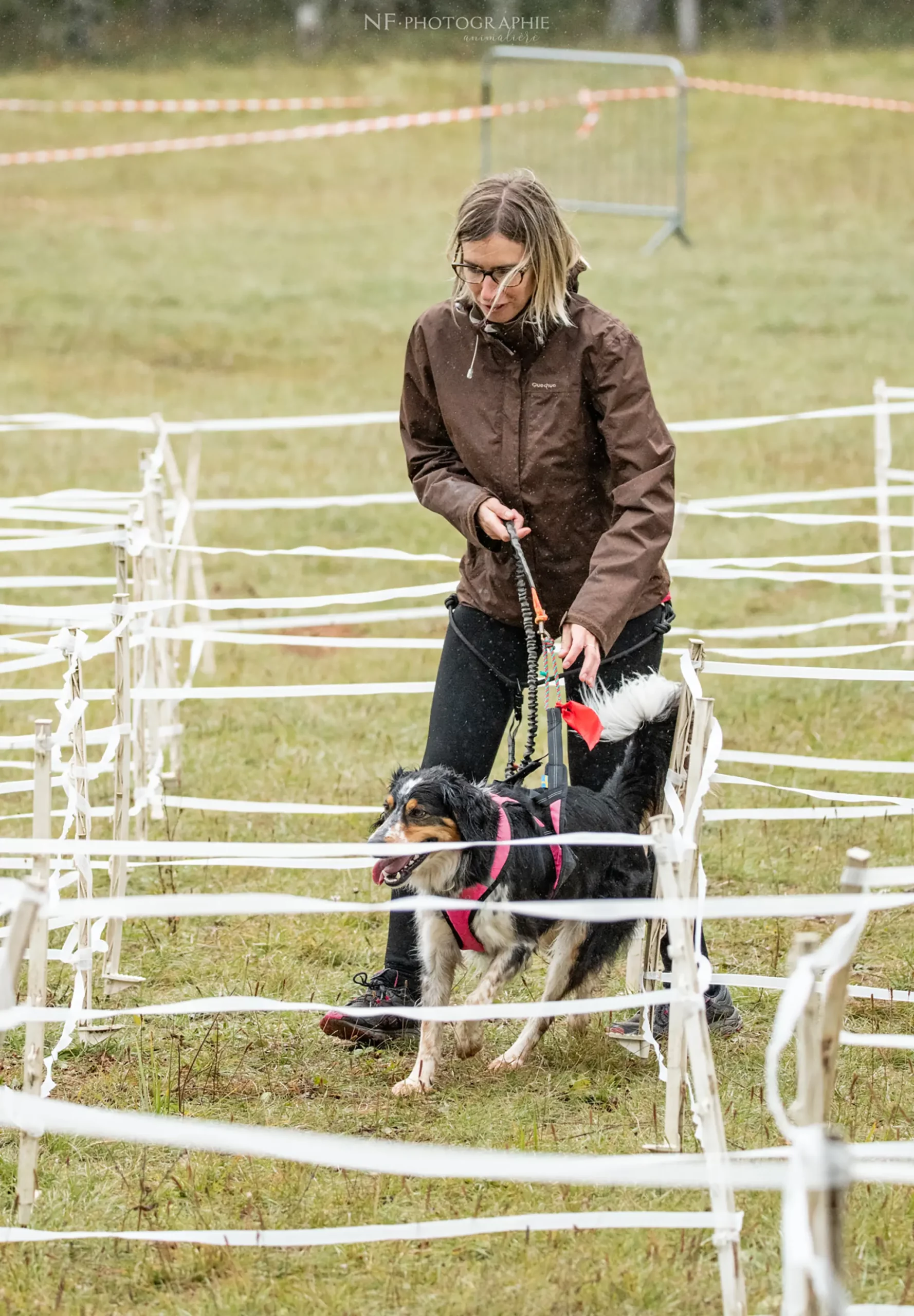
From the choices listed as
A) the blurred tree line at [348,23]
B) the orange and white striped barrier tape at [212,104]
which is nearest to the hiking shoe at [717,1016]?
the orange and white striped barrier tape at [212,104]

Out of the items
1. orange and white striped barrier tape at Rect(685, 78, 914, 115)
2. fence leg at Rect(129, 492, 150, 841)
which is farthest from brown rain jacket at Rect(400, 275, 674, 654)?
orange and white striped barrier tape at Rect(685, 78, 914, 115)

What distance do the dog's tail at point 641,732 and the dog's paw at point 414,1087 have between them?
84cm

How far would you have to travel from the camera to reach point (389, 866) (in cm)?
380

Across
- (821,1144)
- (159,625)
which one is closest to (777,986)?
(821,1144)

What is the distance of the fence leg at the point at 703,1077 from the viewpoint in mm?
2826

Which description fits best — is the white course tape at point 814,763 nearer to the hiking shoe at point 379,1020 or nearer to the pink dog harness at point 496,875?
the pink dog harness at point 496,875

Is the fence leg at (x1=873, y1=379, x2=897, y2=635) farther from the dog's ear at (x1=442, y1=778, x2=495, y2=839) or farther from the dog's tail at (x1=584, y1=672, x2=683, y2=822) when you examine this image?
the dog's ear at (x1=442, y1=778, x2=495, y2=839)

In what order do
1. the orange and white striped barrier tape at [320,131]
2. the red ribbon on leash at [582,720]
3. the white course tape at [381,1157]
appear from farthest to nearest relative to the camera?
the orange and white striped barrier tape at [320,131], the red ribbon on leash at [582,720], the white course tape at [381,1157]

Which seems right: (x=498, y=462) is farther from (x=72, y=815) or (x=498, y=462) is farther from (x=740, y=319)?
(x=740, y=319)

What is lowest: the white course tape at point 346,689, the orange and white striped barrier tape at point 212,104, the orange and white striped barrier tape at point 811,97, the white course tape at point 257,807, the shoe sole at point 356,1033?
the shoe sole at point 356,1033

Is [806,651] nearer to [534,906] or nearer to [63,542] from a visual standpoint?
[63,542]

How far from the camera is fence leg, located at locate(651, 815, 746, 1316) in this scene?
2.83m

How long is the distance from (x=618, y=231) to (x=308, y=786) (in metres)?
16.1

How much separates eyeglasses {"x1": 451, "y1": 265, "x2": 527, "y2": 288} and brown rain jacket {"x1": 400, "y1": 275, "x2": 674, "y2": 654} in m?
0.12
